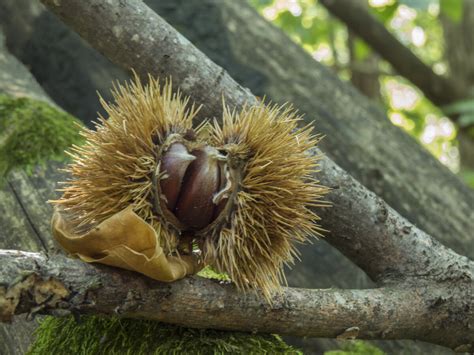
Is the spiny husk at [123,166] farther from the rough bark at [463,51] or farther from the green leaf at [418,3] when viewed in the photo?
the rough bark at [463,51]

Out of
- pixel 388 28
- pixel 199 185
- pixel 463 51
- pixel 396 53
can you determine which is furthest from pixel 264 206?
pixel 463 51

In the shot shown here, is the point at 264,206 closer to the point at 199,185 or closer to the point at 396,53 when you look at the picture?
the point at 199,185

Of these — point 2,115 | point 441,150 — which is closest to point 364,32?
point 2,115

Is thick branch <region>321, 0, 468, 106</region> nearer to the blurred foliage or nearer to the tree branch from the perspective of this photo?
the blurred foliage

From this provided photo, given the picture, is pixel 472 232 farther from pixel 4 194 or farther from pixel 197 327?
pixel 4 194

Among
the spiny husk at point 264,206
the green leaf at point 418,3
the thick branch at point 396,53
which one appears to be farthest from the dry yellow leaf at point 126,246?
the thick branch at point 396,53

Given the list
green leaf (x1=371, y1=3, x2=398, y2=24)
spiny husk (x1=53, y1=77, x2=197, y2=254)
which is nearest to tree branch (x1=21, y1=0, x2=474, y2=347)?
spiny husk (x1=53, y1=77, x2=197, y2=254)
